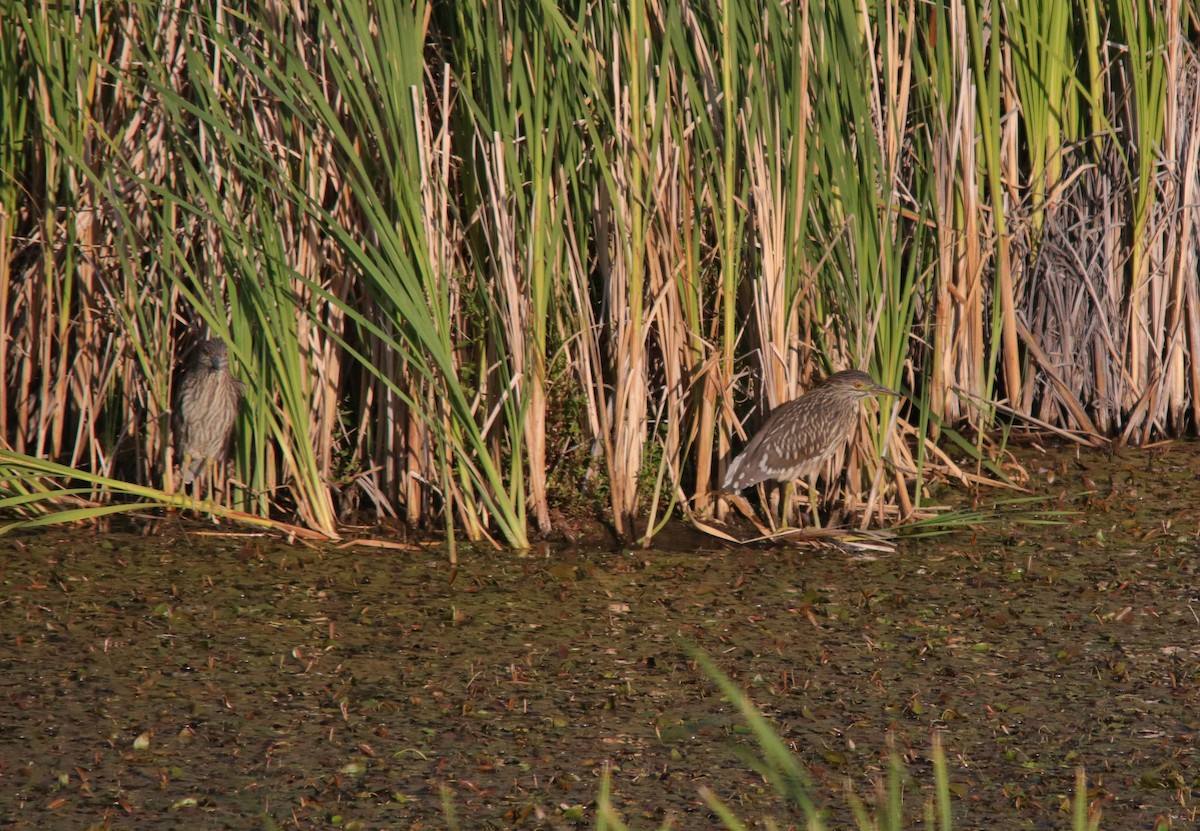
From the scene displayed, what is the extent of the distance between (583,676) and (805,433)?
3.68 ft

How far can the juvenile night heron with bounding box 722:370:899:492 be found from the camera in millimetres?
4301

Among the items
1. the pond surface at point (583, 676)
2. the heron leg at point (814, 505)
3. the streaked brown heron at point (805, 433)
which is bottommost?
the pond surface at point (583, 676)

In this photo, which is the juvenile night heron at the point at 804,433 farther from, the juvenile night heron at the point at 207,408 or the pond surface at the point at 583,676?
the juvenile night heron at the point at 207,408

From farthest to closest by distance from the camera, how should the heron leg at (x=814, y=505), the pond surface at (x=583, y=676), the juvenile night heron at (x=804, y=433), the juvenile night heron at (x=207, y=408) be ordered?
the heron leg at (x=814, y=505) → the juvenile night heron at (x=207, y=408) → the juvenile night heron at (x=804, y=433) → the pond surface at (x=583, y=676)

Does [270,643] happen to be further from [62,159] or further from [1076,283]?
[1076,283]

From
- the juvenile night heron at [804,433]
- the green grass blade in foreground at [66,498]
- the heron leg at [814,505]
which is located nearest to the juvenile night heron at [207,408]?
the green grass blade in foreground at [66,498]

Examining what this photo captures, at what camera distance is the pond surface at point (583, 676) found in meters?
3.04

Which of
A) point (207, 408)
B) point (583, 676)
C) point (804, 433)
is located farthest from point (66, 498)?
point (804, 433)

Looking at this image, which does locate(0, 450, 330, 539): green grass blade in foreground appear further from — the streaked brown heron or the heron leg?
the heron leg

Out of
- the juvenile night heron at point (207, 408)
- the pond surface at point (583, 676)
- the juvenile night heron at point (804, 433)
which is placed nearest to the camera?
the pond surface at point (583, 676)

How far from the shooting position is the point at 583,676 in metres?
3.65

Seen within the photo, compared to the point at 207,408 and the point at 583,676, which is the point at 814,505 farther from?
the point at 207,408

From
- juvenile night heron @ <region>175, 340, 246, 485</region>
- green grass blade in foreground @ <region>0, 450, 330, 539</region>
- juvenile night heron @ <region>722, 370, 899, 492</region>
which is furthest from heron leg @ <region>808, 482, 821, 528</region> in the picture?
juvenile night heron @ <region>175, 340, 246, 485</region>

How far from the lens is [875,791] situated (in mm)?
3031
